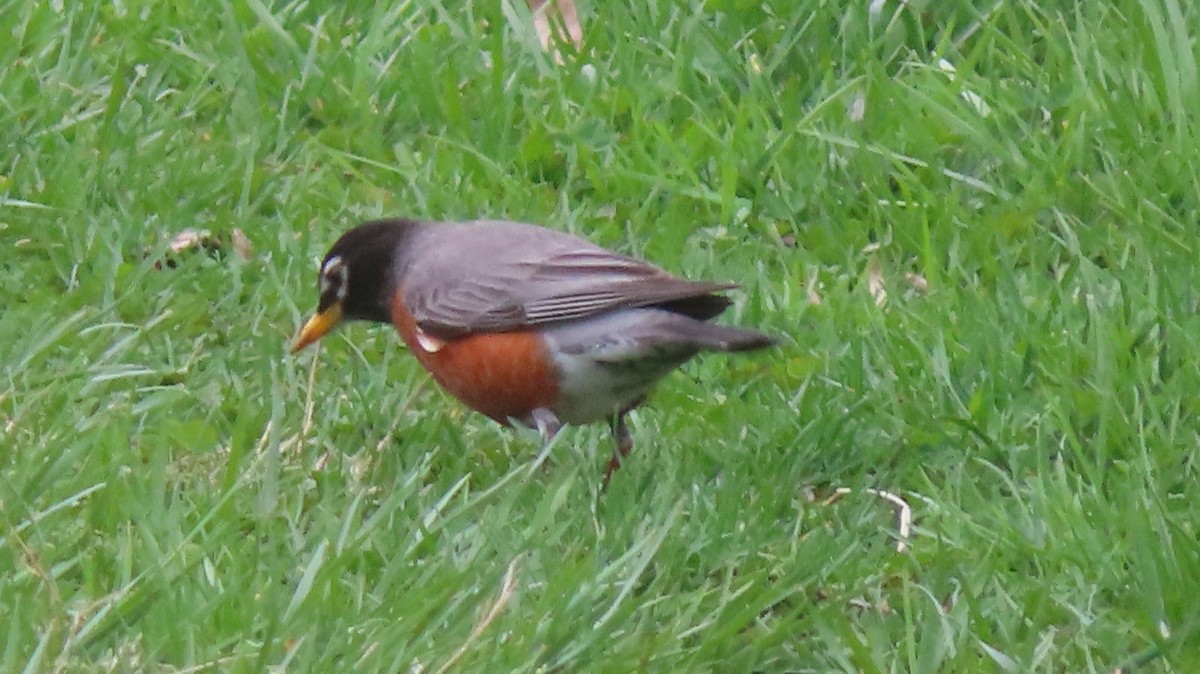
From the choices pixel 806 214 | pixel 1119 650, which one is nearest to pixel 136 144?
pixel 806 214

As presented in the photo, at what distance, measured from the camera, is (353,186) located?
17.3 feet

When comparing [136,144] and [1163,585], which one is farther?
[136,144]

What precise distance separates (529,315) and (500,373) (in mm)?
142

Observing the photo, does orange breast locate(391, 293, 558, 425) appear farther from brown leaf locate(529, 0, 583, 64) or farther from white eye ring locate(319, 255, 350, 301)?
brown leaf locate(529, 0, 583, 64)

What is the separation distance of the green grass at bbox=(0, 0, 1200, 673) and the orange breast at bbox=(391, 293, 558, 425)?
124 millimetres

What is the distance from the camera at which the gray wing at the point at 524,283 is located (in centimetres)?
400

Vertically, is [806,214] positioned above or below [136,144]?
below

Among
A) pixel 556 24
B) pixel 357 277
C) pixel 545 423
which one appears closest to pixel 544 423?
pixel 545 423

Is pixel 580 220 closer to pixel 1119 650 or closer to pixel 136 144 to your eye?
pixel 136 144

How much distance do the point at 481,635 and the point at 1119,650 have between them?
3.60 feet

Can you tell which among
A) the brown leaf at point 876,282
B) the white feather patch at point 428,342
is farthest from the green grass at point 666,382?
the white feather patch at point 428,342

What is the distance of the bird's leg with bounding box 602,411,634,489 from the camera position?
13.0ft

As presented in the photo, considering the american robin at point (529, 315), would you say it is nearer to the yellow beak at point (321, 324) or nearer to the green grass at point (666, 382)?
the yellow beak at point (321, 324)

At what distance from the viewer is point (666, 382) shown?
14.4 ft
